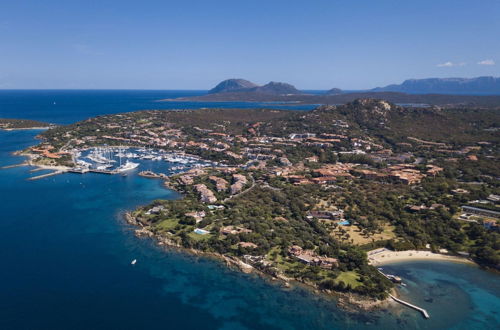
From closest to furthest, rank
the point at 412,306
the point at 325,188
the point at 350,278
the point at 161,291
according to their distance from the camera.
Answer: the point at 412,306 → the point at 161,291 → the point at 350,278 → the point at 325,188

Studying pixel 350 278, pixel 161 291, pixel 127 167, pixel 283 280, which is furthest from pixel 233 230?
pixel 127 167

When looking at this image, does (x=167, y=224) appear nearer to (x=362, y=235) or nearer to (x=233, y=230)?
(x=233, y=230)

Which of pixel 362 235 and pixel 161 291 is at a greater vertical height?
pixel 362 235

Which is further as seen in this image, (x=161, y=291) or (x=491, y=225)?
(x=491, y=225)

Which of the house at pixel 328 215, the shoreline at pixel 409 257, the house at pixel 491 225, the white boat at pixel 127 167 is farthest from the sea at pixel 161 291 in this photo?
the white boat at pixel 127 167

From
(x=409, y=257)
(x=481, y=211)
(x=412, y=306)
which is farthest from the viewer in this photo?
(x=481, y=211)

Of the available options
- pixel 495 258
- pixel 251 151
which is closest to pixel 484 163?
pixel 495 258

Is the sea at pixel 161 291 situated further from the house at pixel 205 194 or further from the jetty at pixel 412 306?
the house at pixel 205 194
